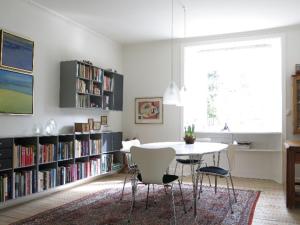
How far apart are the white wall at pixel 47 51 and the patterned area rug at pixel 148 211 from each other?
4.05 feet

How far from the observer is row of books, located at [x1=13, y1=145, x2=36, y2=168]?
11.5 feet

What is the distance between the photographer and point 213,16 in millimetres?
4582

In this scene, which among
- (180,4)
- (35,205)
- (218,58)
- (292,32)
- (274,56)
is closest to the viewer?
(35,205)

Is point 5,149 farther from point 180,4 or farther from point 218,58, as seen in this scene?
point 218,58

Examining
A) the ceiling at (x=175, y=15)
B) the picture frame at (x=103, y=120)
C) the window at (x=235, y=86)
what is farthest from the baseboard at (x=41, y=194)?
the ceiling at (x=175, y=15)

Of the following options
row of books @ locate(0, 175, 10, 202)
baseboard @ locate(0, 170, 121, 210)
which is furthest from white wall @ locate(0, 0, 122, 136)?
baseboard @ locate(0, 170, 121, 210)

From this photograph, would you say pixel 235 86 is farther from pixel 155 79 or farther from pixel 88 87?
pixel 88 87

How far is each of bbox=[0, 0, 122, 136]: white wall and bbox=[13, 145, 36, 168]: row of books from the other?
287mm

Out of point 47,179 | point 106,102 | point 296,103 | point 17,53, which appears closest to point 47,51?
point 17,53

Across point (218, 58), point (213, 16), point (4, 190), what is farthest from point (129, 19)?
point (4, 190)

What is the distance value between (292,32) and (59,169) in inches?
173

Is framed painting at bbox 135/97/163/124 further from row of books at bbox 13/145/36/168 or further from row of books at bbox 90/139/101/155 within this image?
row of books at bbox 13/145/36/168

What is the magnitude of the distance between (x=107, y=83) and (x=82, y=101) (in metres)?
0.83

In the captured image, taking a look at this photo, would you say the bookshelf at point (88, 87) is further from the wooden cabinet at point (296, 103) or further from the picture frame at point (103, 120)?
the wooden cabinet at point (296, 103)
